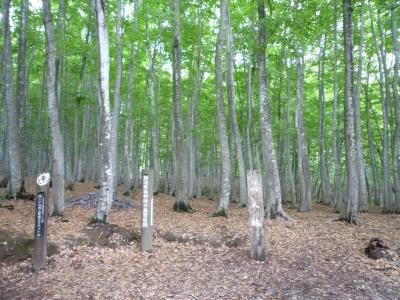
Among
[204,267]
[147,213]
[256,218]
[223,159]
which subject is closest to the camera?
[204,267]

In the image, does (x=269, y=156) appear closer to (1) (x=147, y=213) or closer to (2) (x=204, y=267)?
(1) (x=147, y=213)

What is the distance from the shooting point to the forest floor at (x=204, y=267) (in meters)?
4.86

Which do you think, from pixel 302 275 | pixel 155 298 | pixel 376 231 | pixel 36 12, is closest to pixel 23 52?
pixel 36 12

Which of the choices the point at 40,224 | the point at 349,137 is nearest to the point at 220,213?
the point at 349,137

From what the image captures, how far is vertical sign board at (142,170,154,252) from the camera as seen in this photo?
22.4 feet

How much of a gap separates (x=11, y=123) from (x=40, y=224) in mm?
5527

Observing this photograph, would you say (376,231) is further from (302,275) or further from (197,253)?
(197,253)

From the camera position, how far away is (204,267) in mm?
6074

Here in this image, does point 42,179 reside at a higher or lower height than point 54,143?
lower

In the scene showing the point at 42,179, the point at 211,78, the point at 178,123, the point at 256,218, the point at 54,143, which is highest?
the point at 211,78

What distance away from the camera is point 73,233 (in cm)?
704

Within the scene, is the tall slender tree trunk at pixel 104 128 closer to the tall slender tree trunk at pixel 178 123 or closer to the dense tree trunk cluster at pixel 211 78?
the dense tree trunk cluster at pixel 211 78

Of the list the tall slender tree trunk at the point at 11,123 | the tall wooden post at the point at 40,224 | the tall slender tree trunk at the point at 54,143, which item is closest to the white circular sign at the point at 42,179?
the tall wooden post at the point at 40,224

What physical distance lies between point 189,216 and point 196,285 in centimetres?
568
